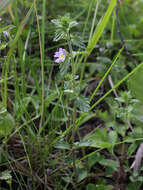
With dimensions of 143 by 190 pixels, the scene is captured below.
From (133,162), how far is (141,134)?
269 mm

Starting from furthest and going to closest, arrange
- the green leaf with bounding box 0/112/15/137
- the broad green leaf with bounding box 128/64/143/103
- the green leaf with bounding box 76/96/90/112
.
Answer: the green leaf with bounding box 0/112/15/137
the broad green leaf with bounding box 128/64/143/103
the green leaf with bounding box 76/96/90/112

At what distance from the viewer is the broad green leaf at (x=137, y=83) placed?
137 cm

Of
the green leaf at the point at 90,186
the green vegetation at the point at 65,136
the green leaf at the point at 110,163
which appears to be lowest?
the green leaf at the point at 90,186

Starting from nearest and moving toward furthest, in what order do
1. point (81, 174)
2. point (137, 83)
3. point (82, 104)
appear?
point (82, 104)
point (137, 83)
point (81, 174)

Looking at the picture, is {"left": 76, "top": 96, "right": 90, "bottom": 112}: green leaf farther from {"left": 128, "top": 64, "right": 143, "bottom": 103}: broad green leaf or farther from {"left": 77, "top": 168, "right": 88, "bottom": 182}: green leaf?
{"left": 77, "top": 168, "right": 88, "bottom": 182}: green leaf

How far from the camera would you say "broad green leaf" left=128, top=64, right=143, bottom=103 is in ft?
4.50

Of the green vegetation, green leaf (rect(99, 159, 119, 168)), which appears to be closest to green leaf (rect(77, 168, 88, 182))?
the green vegetation

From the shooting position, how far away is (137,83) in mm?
1376

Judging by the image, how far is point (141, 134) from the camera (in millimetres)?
1476

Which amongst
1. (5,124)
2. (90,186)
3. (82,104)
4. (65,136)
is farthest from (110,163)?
(5,124)

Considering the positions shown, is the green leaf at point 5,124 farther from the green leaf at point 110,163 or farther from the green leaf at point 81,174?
the green leaf at point 110,163


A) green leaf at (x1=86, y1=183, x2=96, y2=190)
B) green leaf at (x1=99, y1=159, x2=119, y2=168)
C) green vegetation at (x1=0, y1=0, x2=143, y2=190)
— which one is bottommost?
green leaf at (x1=86, y1=183, x2=96, y2=190)

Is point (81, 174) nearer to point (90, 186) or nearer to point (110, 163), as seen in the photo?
point (90, 186)

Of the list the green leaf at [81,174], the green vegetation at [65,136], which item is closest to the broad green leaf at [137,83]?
the green vegetation at [65,136]
